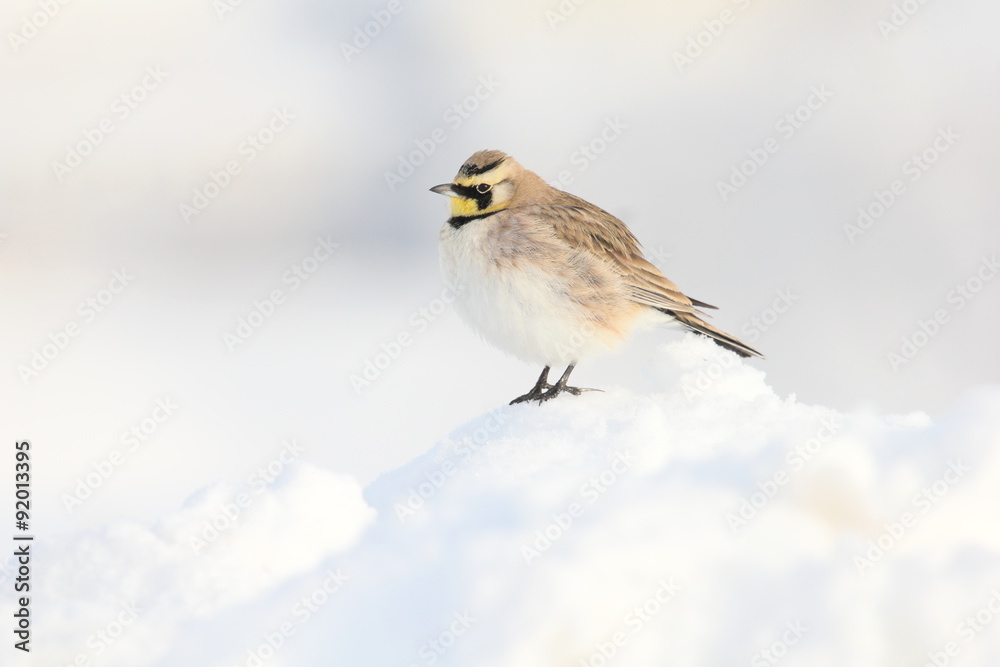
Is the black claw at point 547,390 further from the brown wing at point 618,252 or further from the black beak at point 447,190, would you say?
the black beak at point 447,190

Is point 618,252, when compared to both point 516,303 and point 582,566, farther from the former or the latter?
point 582,566

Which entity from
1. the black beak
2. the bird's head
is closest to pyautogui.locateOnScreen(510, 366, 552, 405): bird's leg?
the bird's head

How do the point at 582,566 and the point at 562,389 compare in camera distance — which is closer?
the point at 582,566

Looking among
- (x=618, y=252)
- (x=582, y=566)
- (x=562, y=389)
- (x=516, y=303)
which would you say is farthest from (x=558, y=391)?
(x=582, y=566)

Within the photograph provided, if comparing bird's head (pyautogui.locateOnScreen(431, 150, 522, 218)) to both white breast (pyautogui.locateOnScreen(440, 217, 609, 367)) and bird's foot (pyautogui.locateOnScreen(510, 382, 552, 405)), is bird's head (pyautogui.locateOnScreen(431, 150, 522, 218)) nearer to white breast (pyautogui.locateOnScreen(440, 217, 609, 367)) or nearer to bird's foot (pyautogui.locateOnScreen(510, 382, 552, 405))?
white breast (pyautogui.locateOnScreen(440, 217, 609, 367))

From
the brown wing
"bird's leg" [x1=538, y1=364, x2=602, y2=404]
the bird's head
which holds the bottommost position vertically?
"bird's leg" [x1=538, y1=364, x2=602, y2=404]

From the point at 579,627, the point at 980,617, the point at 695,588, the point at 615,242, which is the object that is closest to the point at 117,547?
the point at 579,627

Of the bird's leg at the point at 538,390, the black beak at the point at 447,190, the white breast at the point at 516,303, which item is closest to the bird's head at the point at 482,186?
the black beak at the point at 447,190

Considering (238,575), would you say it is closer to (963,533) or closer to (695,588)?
(695,588)
